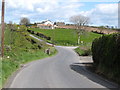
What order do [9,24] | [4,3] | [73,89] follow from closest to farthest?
1. [73,89]
2. [4,3]
3. [9,24]

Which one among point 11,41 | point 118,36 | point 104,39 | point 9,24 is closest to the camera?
point 118,36

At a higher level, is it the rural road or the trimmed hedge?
the trimmed hedge

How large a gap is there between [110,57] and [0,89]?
810cm

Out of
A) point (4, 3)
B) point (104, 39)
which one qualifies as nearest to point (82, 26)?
point (4, 3)

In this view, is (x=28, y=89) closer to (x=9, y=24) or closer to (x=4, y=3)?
(x=4, y=3)

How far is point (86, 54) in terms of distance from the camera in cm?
5631

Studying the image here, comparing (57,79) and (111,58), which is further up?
(111,58)

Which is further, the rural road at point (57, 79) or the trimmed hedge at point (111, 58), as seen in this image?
the trimmed hedge at point (111, 58)

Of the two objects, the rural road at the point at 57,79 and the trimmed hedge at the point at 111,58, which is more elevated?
the trimmed hedge at the point at 111,58

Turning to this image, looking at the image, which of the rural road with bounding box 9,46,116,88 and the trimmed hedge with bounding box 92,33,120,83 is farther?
the trimmed hedge with bounding box 92,33,120,83

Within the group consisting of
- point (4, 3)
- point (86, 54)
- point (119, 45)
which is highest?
point (4, 3)

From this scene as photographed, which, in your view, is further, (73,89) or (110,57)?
(110,57)

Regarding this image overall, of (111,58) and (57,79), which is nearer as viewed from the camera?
(57,79)

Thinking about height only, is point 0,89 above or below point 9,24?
below
